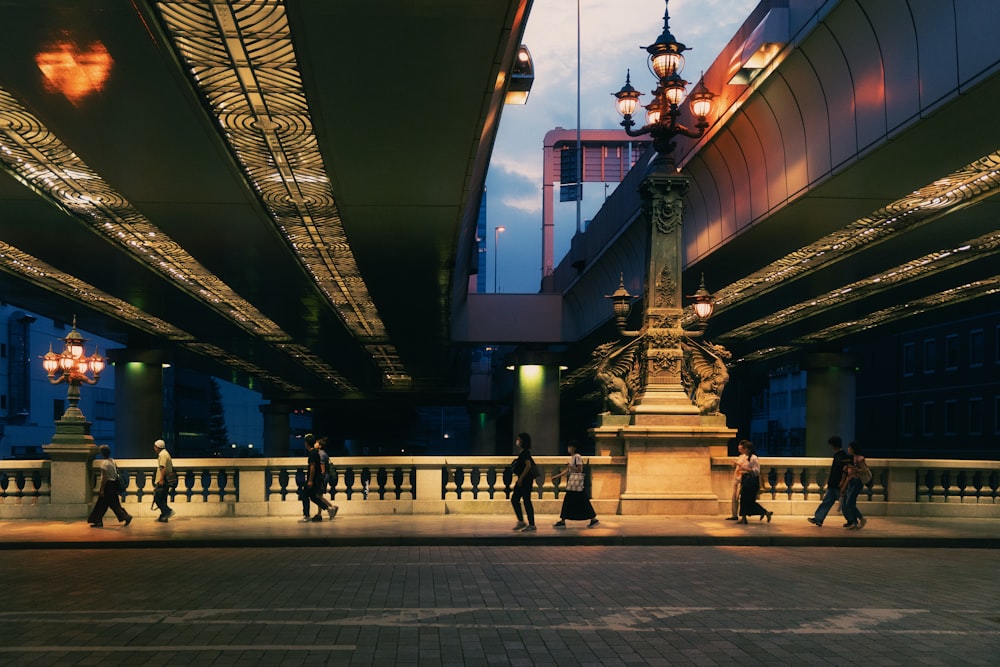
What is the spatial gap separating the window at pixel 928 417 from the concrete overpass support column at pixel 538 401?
28.3m

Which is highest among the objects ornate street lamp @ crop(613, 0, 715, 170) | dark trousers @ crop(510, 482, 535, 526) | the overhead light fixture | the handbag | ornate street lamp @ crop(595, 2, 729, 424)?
the overhead light fixture

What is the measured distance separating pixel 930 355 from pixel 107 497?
60.1 meters

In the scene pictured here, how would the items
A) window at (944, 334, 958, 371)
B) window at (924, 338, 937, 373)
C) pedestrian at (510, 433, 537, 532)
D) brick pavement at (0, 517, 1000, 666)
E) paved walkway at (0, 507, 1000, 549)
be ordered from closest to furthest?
brick pavement at (0, 517, 1000, 666) < paved walkway at (0, 507, 1000, 549) < pedestrian at (510, 433, 537, 532) < window at (944, 334, 958, 371) < window at (924, 338, 937, 373)

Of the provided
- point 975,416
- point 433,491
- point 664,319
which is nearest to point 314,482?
point 433,491

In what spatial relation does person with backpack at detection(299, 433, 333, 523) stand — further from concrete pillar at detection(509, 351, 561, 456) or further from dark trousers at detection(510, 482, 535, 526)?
concrete pillar at detection(509, 351, 561, 456)

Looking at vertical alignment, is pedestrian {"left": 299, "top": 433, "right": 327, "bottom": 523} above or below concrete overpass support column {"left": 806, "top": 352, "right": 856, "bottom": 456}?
below

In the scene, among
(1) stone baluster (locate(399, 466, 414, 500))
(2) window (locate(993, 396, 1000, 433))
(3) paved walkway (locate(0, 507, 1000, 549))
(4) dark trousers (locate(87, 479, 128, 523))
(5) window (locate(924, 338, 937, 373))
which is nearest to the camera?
(3) paved walkway (locate(0, 507, 1000, 549))

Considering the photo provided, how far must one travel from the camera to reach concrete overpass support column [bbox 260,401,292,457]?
97.4 metres

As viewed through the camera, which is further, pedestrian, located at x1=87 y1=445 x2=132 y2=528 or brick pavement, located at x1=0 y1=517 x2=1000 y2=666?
pedestrian, located at x1=87 y1=445 x2=132 y2=528

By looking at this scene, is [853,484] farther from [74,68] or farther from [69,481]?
[69,481]

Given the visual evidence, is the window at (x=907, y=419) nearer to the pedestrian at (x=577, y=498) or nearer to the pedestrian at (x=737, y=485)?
the pedestrian at (x=737, y=485)

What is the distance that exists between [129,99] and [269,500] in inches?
378

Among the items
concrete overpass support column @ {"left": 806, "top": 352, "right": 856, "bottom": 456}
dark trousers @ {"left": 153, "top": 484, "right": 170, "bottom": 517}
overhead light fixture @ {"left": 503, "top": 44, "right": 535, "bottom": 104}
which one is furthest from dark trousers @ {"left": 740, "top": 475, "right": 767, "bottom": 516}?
concrete overpass support column @ {"left": 806, "top": 352, "right": 856, "bottom": 456}

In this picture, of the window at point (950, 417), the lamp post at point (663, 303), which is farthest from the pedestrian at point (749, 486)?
the window at point (950, 417)
